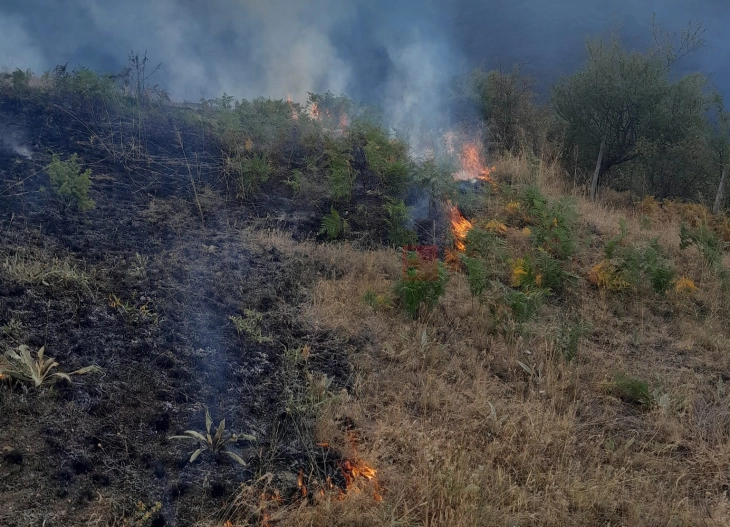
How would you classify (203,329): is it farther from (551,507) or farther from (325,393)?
(551,507)

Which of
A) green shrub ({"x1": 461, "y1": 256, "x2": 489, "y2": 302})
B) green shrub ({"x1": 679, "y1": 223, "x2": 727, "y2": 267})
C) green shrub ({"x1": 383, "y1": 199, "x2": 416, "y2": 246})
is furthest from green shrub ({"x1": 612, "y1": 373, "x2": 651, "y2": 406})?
green shrub ({"x1": 679, "y1": 223, "x2": 727, "y2": 267})

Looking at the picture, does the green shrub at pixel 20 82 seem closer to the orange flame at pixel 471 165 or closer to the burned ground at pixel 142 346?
the burned ground at pixel 142 346

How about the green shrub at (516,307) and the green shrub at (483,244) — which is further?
the green shrub at (483,244)

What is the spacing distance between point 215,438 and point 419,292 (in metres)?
2.18

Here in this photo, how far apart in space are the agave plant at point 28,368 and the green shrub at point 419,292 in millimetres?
2548

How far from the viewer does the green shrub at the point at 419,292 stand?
4.51 meters

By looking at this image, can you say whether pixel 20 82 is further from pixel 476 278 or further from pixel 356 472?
pixel 356 472

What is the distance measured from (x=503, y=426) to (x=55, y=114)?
262 inches

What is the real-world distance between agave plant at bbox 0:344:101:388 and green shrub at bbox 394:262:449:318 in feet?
8.36

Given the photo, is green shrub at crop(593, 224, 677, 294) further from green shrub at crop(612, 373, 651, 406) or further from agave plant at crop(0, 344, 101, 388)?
agave plant at crop(0, 344, 101, 388)

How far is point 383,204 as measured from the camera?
6.75 meters

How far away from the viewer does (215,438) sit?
9.51 feet

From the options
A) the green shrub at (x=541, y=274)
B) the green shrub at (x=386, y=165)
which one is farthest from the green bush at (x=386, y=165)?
the green shrub at (x=541, y=274)

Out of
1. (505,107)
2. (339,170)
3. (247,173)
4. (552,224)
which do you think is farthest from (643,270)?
(505,107)
